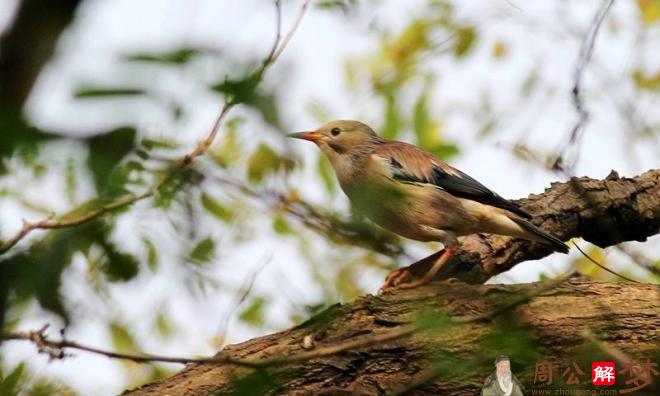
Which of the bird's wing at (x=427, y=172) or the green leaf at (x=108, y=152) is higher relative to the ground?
the bird's wing at (x=427, y=172)

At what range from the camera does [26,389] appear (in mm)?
2744

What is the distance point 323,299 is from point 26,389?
0.95 m

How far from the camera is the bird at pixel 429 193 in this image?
6434 mm

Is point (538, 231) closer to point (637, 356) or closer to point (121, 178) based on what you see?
point (637, 356)

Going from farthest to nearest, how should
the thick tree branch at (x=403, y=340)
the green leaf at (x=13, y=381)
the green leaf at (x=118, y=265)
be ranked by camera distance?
the thick tree branch at (x=403, y=340) → the green leaf at (x=13, y=381) → the green leaf at (x=118, y=265)

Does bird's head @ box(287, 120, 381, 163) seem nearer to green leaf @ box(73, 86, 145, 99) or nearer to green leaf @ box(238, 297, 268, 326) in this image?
green leaf @ box(238, 297, 268, 326)

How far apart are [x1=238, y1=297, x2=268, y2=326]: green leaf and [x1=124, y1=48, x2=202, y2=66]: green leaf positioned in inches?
91.8

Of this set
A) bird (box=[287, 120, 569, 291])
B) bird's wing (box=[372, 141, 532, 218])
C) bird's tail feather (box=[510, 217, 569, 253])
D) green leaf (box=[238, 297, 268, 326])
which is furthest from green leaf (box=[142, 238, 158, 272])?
bird's wing (box=[372, 141, 532, 218])

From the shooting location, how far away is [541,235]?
6305mm

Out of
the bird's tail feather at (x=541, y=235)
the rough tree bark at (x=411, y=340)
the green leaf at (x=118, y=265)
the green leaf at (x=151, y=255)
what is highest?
the bird's tail feather at (x=541, y=235)

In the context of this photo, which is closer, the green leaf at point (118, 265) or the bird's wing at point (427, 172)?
the green leaf at point (118, 265)

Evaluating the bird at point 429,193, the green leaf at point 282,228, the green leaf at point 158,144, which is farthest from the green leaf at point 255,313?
the bird at point 429,193

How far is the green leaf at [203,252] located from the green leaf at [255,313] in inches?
67.3

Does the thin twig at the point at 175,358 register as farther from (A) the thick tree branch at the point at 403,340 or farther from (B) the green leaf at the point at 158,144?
(A) the thick tree branch at the point at 403,340
